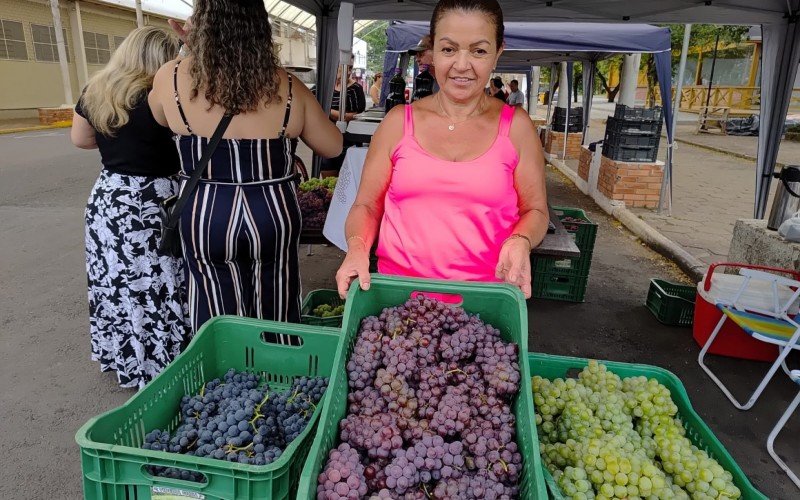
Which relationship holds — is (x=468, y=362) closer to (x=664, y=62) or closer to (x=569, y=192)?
(x=664, y=62)

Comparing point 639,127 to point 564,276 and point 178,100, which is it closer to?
point 564,276

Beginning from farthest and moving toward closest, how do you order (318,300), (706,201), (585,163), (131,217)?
1. (585,163)
2. (706,201)
3. (318,300)
4. (131,217)

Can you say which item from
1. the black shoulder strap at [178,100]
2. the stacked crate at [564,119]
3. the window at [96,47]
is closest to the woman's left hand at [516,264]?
the black shoulder strap at [178,100]

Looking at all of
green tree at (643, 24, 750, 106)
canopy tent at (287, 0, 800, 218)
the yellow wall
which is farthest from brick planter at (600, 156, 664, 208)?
green tree at (643, 24, 750, 106)

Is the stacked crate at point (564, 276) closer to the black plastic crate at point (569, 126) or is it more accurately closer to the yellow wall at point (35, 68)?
the black plastic crate at point (569, 126)

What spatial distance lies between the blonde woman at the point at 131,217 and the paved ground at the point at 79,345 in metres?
0.43

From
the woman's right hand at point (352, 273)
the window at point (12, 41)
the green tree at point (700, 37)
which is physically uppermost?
the green tree at point (700, 37)

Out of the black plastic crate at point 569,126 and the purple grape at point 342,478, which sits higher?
the black plastic crate at point 569,126

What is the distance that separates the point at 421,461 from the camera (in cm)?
123

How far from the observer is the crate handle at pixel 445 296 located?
163 centimetres

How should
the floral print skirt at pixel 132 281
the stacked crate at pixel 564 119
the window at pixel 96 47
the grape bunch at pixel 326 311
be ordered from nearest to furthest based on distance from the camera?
Result: the floral print skirt at pixel 132 281, the grape bunch at pixel 326 311, the stacked crate at pixel 564 119, the window at pixel 96 47

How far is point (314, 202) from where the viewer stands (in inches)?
155

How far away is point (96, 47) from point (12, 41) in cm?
425

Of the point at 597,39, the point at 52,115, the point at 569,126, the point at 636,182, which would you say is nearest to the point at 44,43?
the point at 52,115
